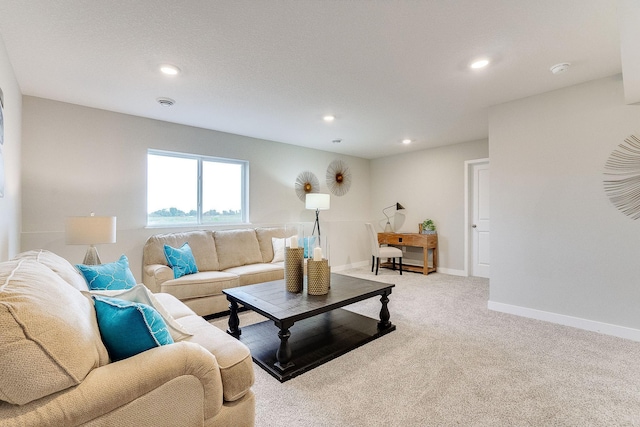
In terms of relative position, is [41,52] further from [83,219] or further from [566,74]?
[566,74]

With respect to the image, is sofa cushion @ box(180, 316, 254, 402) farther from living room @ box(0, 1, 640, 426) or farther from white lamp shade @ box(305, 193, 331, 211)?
white lamp shade @ box(305, 193, 331, 211)

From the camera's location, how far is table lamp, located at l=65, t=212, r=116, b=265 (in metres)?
2.68

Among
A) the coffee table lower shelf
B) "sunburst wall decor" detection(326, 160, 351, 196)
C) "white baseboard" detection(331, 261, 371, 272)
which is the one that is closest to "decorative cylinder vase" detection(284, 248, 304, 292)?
the coffee table lower shelf

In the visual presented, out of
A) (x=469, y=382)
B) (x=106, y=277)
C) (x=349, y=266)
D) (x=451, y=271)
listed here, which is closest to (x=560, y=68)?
(x=469, y=382)

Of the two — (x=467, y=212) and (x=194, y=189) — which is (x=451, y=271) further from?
(x=194, y=189)

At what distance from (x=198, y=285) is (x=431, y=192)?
172 inches

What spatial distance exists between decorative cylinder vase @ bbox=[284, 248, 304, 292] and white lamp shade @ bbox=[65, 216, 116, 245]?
5.67ft

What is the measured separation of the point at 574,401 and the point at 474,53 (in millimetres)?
2371

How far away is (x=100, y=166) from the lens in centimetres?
341

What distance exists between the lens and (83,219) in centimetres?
271

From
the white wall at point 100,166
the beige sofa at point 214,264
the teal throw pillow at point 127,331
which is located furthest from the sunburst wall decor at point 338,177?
the teal throw pillow at point 127,331

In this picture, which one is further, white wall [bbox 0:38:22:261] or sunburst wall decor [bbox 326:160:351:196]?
sunburst wall decor [bbox 326:160:351:196]

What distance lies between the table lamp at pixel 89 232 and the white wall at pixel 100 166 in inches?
26.4

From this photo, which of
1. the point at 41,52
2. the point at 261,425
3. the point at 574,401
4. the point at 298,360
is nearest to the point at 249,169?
the point at 41,52
